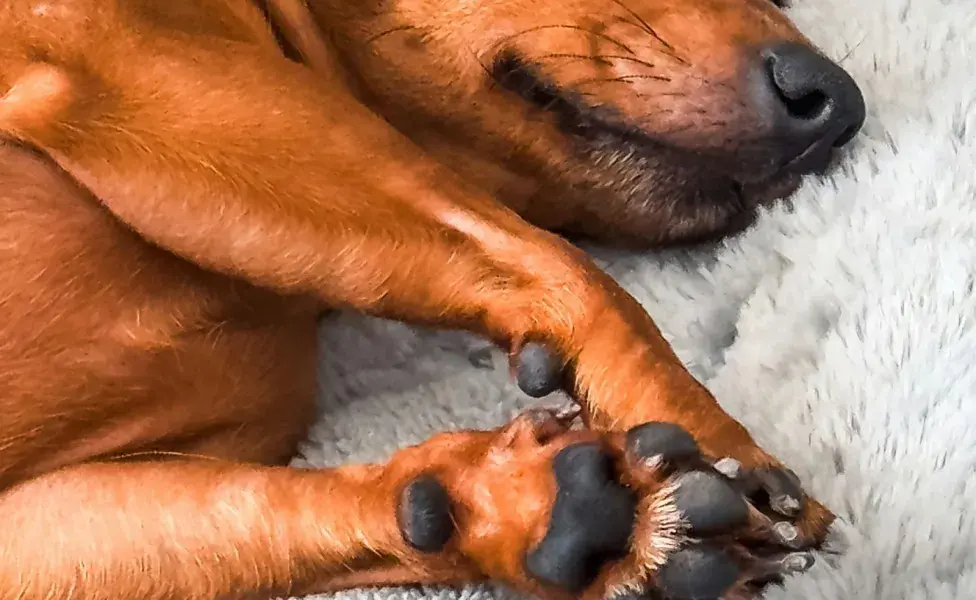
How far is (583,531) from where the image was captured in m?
0.77

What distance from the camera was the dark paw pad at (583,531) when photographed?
76 cm

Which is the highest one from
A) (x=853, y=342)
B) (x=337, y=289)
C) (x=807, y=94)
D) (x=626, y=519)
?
(x=807, y=94)

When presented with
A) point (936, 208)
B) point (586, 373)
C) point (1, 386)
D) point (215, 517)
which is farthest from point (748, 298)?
point (1, 386)

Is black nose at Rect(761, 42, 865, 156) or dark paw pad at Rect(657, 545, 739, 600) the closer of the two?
dark paw pad at Rect(657, 545, 739, 600)

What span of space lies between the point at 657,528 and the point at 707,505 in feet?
0.13

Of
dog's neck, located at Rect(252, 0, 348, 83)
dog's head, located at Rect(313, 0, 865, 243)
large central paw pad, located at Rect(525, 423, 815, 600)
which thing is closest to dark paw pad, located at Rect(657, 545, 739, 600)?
large central paw pad, located at Rect(525, 423, 815, 600)

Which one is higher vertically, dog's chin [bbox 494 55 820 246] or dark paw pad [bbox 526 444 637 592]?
dog's chin [bbox 494 55 820 246]

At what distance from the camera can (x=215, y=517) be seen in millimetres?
947

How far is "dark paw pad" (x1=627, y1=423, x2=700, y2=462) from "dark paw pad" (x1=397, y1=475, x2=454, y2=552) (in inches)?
5.5

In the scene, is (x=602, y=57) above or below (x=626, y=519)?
above

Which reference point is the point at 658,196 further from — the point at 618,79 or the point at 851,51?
the point at 851,51

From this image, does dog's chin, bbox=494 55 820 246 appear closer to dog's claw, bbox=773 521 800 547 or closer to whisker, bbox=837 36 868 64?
whisker, bbox=837 36 868 64

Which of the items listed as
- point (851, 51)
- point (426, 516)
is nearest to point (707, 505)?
point (426, 516)

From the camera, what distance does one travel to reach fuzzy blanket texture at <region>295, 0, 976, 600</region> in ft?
2.98
